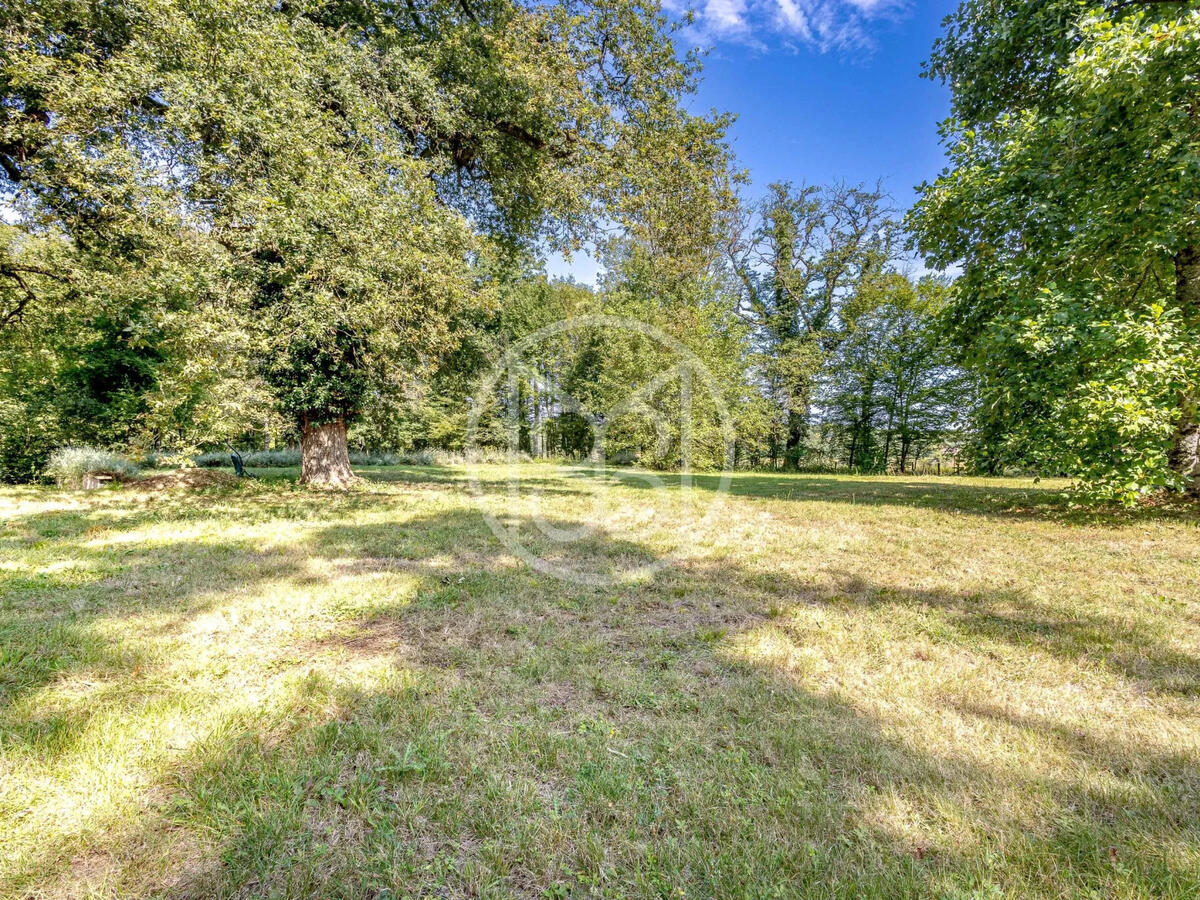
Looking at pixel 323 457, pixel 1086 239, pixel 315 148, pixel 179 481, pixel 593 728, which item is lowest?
pixel 179 481

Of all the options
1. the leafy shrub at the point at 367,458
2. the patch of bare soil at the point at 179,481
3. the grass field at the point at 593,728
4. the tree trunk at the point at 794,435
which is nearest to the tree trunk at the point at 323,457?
Result: the patch of bare soil at the point at 179,481

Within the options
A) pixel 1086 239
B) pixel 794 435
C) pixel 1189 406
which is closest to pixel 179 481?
pixel 1086 239

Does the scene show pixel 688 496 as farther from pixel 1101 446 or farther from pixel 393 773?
pixel 393 773

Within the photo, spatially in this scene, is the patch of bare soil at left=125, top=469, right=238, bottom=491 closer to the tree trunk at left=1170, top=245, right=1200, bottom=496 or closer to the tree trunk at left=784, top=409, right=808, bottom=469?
the tree trunk at left=1170, top=245, right=1200, bottom=496

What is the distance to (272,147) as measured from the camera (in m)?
6.71

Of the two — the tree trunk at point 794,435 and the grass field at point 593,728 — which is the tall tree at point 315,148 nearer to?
the grass field at point 593,728

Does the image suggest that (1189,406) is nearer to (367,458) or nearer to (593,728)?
(593,728)

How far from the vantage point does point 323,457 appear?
38.2 feet

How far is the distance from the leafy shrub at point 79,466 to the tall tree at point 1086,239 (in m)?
18.9

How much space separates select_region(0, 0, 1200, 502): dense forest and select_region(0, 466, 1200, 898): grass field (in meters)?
3.59

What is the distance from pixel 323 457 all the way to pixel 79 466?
549 cm

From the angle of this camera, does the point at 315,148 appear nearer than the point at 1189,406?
Yes

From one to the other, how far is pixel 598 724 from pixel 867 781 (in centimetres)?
124

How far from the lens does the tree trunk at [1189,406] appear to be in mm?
7391
